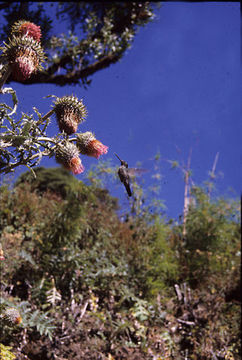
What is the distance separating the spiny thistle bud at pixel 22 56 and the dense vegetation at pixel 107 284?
1.32 m

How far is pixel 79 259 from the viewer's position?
3389 millimetres

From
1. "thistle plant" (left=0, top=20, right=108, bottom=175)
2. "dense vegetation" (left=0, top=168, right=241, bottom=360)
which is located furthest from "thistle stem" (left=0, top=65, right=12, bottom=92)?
"dense vegetation" (left=0, top=168, right=241, bottom=360)

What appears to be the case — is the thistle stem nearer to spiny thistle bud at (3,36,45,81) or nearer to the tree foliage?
spiny thistle bud at (3,36,45,81)

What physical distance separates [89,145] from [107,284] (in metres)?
2.66

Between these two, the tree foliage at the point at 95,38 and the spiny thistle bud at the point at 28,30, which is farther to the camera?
the tree foliage at the point at 95,38

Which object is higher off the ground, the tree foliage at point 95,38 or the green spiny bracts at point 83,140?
the tree foliage at point 95,38

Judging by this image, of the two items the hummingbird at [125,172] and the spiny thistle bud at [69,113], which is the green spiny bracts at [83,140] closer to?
the spiny thistle bud at [69,113]

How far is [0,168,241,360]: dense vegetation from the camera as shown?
2.68 meters

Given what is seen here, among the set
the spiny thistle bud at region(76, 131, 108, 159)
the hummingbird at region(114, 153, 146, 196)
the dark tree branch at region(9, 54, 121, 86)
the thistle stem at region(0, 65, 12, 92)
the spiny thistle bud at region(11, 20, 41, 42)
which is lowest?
the hummingbird at region(114, 153, 146, 196)

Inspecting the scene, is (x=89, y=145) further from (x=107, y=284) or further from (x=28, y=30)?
(x=107, y=284)

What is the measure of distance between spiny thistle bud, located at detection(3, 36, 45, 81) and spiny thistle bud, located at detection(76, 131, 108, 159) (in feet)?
1.04

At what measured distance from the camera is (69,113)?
1340 millimetres

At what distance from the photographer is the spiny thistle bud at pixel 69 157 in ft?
4.13

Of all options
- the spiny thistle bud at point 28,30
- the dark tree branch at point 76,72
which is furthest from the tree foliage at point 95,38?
the spiny thistle bud at point 28,30
